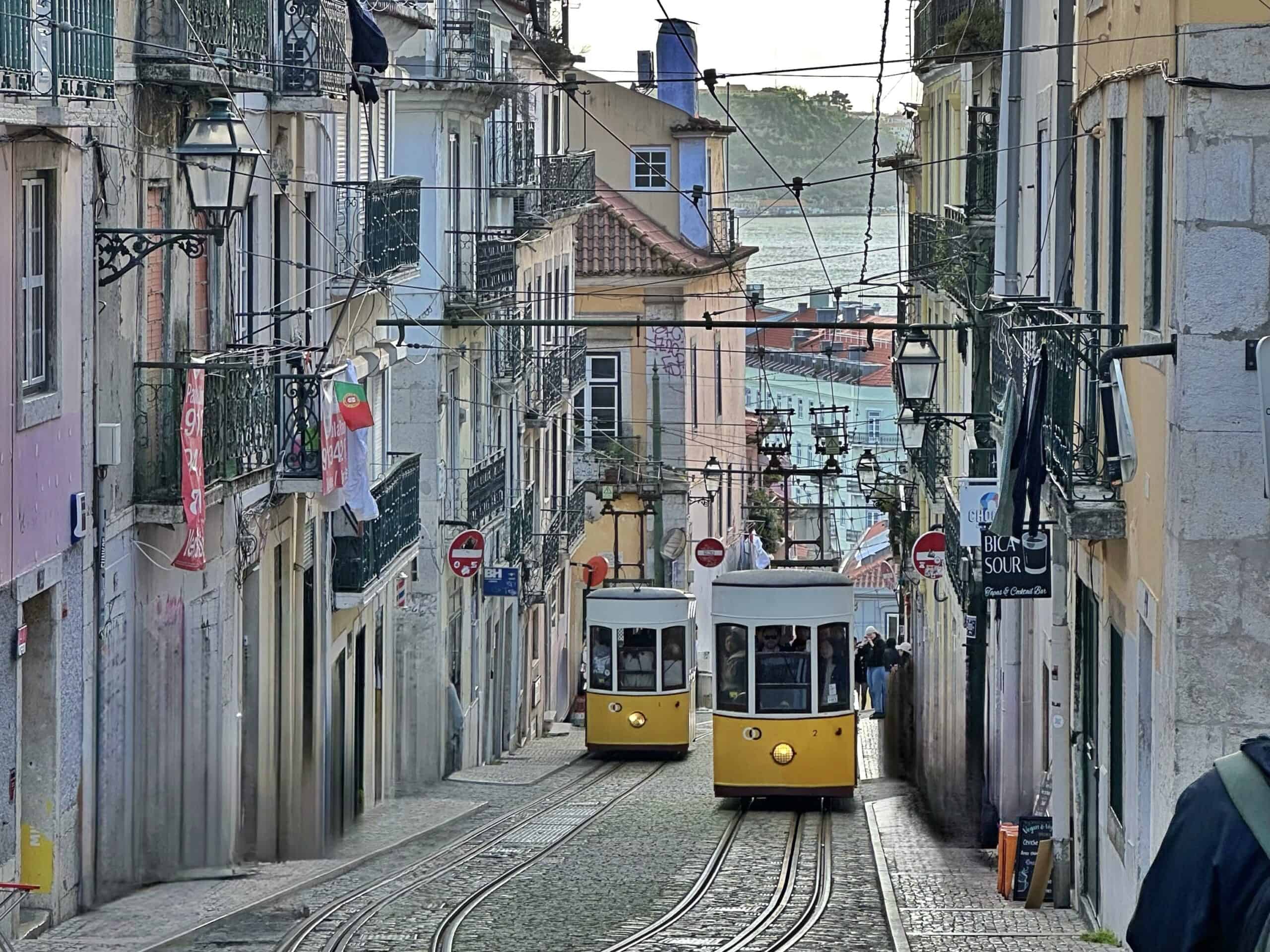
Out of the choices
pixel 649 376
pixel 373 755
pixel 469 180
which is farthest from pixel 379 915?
pixel 649 376

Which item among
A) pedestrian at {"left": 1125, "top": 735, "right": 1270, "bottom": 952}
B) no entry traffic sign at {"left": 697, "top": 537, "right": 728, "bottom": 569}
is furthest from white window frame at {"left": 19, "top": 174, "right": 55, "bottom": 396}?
no entry traffic sign at {"left": 697, "top": 537, "right": 728, "bottom": 569}

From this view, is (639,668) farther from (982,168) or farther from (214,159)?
(214,159)

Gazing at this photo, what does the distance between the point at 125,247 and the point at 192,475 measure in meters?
1.49

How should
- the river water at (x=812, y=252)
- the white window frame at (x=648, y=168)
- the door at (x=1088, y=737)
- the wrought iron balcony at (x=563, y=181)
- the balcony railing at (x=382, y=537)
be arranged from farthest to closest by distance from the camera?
the river water at (x=812, y=252) < the white window frame at (x=648, y=168) < the wrought iron balcony at (x=563, y=181) < the balcony railing at (x=382, y=537) < the door at (x=1088, y=737)

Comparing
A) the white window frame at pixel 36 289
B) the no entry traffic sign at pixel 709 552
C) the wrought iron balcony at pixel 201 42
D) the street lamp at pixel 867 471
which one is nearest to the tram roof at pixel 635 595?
the street lamp at pixel 867 471

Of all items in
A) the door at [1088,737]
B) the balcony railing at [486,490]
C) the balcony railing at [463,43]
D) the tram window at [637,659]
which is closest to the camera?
the door at [1088,737]

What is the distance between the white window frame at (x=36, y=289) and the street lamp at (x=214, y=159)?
0.86m

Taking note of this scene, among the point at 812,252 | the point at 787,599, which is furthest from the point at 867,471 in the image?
the point at 812,252

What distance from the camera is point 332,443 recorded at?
1802 cm

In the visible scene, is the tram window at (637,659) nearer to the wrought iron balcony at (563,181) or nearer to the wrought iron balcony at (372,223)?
the wrought iron balcony at (372,223)

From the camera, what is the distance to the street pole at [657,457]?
46.2 metres

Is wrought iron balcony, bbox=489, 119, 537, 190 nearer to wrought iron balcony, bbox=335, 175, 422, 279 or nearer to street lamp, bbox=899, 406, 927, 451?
wrought iron balcony, bbox=335, 175, 422, 279

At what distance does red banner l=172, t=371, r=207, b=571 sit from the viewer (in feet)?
46.2

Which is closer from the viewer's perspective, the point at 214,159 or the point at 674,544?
the point at 214,159
